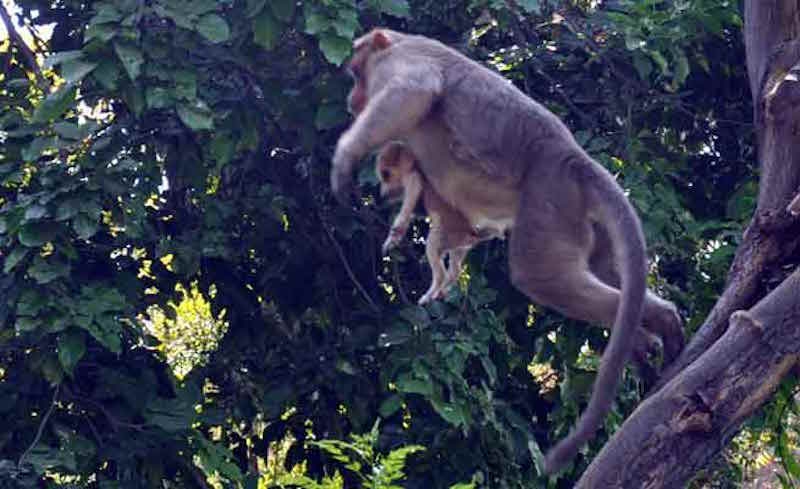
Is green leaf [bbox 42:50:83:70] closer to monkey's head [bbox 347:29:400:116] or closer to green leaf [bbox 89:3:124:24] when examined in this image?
green leaf [bbox 89:3:124:24]

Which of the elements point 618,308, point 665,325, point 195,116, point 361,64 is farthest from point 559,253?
point 195,116

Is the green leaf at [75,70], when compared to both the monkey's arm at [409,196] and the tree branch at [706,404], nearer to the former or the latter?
the monkey's arm at [409,196]

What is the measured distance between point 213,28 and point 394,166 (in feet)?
3.42

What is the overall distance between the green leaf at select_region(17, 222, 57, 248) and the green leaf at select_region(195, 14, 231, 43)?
40.4 inches

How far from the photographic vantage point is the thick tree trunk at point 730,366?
13.5ft

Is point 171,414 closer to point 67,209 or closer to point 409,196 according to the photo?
point 67,209

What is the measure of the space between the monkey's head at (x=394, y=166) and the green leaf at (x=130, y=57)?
1.07 meters

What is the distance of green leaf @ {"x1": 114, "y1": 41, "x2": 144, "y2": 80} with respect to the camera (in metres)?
5.93

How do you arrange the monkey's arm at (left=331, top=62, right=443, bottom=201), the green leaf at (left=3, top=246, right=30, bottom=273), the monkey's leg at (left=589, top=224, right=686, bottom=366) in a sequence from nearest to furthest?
1. the monkey's leg at (left=589, top=224, right=686, bottom=366)
2. the monkey's arm at (left=331, top=62, right=443, bottom=201)
3. the green leaf at (left=3, top=246, right=30, bottom=273)

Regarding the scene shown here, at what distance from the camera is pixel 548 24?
748 centimetres

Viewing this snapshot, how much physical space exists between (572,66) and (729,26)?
0.80 meters

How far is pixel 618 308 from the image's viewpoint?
5.00 meters

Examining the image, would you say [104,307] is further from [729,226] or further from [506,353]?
[729,226]

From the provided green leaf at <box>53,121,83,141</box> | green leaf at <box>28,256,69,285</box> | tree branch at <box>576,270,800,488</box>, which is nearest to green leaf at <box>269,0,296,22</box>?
green leaf at <box>53,121,83,141</box>
